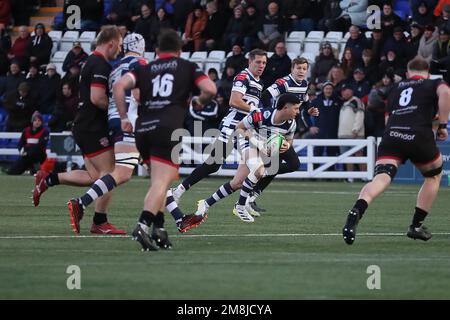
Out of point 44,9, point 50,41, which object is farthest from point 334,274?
point 44,9

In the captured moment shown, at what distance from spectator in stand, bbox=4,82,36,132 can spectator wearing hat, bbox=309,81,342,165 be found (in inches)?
304

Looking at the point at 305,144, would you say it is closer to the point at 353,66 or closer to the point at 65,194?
the point at 353,66

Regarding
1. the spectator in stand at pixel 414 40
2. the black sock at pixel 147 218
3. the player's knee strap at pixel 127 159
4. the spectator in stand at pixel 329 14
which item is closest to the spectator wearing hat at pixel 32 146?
the spectator in stand at pixel 329 14

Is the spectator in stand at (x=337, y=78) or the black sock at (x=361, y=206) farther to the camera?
the spectator in stand at (x=337, y=78)

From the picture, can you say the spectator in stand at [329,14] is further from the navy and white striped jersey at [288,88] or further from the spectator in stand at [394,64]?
the navy and white striped jersey at [288,88]

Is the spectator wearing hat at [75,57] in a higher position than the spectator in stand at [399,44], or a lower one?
lower

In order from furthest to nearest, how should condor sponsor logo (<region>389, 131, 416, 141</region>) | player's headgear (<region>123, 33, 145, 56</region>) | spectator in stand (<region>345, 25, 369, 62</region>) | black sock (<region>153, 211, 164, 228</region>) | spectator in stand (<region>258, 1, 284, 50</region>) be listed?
spectator in stand (<region>258, 1, 284, 50</region>) → spectator in stand (<region>345, 25, 369, 62</region>) → player's headgear (<region>123, 33, 145, 56</region>) → condor sponsor logo (<region>389, 131, 416, 141</region>) → black sock (<region>153, 211, 164, 228</region>)

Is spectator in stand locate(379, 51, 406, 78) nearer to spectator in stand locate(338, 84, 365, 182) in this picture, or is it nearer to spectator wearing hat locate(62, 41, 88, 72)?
spectator in stand locate(338, 84, 365, 182)

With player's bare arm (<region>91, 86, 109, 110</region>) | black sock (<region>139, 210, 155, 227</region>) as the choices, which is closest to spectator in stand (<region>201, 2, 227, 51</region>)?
player's bare arm (<region>91, 86, 109, 110</region>)

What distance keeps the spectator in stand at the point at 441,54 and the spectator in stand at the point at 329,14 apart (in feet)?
12.8

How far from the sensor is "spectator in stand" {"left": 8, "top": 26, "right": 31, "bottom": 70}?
34719 mm

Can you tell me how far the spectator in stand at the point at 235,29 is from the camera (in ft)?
103

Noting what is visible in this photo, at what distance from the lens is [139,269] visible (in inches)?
439

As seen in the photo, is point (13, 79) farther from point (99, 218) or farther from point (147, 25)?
point (99, 218)
